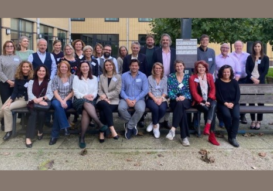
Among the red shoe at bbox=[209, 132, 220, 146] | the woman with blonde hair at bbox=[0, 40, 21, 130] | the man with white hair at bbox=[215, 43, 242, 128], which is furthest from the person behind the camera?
the man with white hair at bbox=[215, 43, 242, 128]

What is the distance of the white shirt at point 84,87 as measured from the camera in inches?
233

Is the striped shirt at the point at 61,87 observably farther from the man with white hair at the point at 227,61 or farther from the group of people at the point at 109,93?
the man with white hair at the point at 227,61

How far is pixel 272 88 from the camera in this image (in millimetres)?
6512

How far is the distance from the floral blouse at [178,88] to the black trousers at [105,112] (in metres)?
1.24

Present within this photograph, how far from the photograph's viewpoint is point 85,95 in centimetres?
586

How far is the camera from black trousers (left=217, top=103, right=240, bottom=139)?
224 inches

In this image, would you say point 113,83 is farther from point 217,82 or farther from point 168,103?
point 217,82

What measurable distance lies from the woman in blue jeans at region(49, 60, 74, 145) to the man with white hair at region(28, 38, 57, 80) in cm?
58

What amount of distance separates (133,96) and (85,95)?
3.18 feet

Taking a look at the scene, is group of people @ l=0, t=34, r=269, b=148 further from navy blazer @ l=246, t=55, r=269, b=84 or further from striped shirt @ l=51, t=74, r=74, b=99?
navy blazer @ l=246, t=55, r=269, b=84

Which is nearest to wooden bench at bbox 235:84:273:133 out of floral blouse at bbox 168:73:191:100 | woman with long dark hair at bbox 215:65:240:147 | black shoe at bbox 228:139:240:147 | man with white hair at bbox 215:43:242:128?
man with white hair at bbox 215:43:242:128

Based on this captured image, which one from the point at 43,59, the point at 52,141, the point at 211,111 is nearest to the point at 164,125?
the point at 211,111

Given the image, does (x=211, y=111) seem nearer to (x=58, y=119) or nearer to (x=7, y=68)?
(x=58, y=119)

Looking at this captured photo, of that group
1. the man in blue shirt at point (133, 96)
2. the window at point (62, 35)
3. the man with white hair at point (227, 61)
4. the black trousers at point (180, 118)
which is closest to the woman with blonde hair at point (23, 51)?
the man in blue shirt at point (133, 96)
